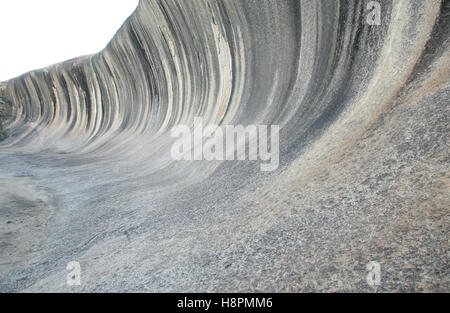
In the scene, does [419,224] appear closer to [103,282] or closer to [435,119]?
[435,119]

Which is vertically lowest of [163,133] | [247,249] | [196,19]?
[247,249]

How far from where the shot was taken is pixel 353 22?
2988 millimetres

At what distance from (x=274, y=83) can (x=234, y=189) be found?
2.02 meters

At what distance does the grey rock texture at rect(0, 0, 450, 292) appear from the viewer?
148 centimetres

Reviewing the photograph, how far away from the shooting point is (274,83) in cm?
432

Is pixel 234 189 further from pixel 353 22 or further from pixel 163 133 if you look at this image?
pixel 163 133

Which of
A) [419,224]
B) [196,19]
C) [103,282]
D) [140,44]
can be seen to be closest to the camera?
[419,224]

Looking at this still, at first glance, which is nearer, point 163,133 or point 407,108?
point 407,108

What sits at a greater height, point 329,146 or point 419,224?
point 329,146

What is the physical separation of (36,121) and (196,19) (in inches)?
576

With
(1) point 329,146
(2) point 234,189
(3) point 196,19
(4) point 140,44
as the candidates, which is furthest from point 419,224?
(4) point 140,44

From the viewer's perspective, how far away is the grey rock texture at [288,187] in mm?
1476

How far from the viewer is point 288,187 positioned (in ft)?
7.45
